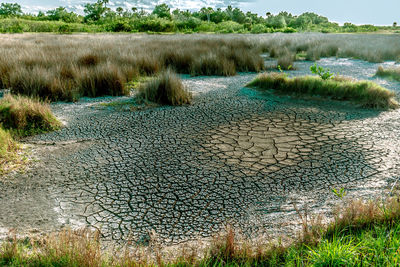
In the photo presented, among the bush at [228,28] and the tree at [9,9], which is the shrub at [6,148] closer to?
the bush at [228,28]

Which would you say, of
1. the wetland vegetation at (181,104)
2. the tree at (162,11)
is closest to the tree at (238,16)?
the tree at (162,11)

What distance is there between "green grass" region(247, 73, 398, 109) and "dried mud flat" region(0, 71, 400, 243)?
0.40 metres

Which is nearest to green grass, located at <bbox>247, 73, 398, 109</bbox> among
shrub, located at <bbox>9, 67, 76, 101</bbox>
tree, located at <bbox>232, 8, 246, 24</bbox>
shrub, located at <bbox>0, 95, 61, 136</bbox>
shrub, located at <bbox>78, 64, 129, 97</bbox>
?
shrub, located at <bbox>78, 64, 129, 97</bbox>

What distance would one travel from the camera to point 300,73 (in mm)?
9406

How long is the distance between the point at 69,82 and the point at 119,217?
187 inches

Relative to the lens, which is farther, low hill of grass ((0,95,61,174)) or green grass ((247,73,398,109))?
green grass ((247,73,398,109))

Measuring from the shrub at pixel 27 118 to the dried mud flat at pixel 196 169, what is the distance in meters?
0.23

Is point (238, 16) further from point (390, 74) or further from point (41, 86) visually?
point (41, 86)

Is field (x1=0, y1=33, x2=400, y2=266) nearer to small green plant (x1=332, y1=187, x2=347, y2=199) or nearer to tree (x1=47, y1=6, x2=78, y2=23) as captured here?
small green plant (x1=332, y1=187, x2=347, y2=199)

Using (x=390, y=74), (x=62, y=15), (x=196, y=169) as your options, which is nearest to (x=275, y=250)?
(x=196, y=169)

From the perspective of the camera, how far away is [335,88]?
6.31 m

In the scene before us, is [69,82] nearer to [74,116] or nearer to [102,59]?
[74,116]

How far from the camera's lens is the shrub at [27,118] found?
4691mm

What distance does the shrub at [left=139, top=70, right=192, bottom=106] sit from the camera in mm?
6000
